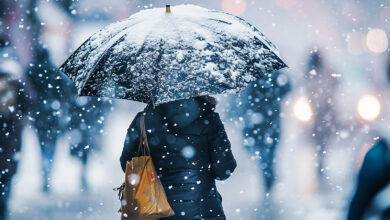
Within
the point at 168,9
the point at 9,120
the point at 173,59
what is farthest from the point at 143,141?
the point at 9,120

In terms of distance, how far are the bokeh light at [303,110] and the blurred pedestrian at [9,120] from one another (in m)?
7.37

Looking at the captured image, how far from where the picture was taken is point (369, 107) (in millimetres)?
16531

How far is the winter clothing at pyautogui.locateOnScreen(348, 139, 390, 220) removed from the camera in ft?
4.83

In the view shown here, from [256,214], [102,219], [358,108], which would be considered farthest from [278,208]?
[358,108]

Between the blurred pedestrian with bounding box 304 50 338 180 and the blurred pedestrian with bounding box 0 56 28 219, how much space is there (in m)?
7.17

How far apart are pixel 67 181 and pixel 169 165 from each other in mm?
10650

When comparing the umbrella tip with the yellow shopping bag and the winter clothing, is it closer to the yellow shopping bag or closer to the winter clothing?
the yellow shopping bag

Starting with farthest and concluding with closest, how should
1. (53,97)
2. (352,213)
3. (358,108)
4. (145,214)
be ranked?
(358,108) → (53,97) → (145,214) → (352,213)

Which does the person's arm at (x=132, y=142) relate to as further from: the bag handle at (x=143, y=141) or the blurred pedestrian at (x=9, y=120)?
the blurred pedestrian at (x=9, y=120)

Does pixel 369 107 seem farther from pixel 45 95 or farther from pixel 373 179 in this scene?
pixel 373 179

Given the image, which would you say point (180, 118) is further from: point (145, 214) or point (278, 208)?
point (278, 208)


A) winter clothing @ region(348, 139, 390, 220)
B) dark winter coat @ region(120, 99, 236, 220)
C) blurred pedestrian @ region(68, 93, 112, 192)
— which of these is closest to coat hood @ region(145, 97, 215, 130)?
dark winter coat @ region(120, 99, 236, 220)

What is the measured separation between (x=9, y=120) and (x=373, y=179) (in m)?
9.14

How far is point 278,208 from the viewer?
820 cm
